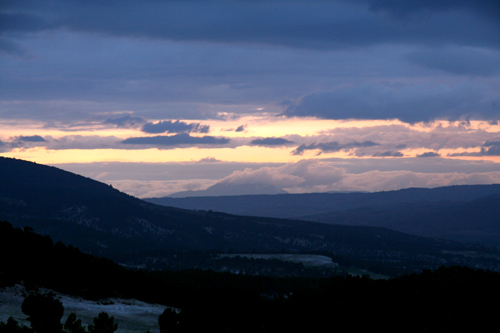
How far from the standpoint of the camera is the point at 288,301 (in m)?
104

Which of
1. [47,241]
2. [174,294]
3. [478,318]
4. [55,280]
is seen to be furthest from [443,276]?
[47,241]

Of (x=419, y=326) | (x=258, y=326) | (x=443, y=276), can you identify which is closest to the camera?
(x=258, y=326)

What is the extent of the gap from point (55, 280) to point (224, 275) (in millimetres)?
89587

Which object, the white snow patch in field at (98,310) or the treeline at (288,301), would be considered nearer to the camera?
the treeline at (288,301)

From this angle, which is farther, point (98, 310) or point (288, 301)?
point (288, 301)

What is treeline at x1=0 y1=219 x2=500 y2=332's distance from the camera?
74.7 m

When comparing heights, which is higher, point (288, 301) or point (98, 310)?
point (98, 310)

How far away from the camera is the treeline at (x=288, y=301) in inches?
2940

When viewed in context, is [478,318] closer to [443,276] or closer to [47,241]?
[443,276]

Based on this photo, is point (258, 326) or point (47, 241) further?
point (47, 241)

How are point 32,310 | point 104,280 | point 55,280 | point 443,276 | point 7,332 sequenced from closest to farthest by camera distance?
point 7,332
point 32,310
point 55,280
point 104,280
point 443,276

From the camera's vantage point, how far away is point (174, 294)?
118938 millimetres

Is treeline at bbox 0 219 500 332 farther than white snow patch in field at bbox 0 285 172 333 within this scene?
No

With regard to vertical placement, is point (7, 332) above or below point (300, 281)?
above
